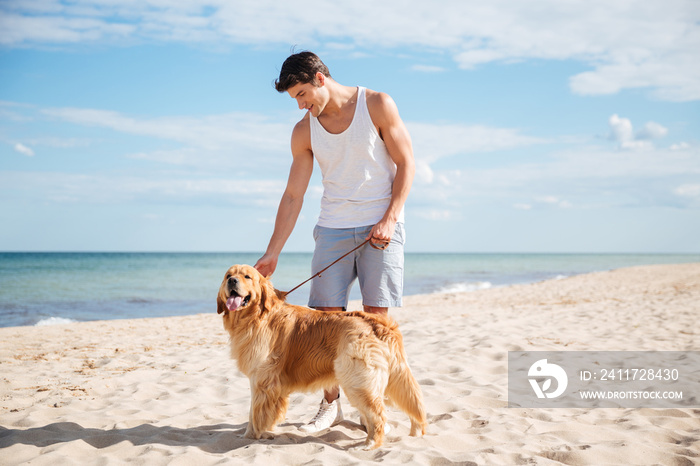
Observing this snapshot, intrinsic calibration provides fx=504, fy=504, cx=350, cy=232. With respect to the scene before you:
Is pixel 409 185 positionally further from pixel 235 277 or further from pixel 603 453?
pixel 603 453

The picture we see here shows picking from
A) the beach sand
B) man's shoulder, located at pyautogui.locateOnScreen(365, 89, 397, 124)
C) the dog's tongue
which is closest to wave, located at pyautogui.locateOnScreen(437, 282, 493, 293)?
the beach sand

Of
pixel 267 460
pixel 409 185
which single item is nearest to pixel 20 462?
pixel 267 460

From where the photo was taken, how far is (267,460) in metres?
3.19

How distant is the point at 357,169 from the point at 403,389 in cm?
156

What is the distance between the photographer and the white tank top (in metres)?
3.57

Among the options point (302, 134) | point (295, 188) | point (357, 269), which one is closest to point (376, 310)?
point (357, 269)

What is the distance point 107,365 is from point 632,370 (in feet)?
20.5

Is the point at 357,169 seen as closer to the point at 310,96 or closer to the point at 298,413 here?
the point at 310,96

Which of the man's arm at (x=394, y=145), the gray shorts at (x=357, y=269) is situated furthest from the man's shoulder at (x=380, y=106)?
the gray shorts at (x=357, y=269)

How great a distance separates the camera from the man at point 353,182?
11.6 ft

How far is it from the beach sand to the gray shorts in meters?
1.01

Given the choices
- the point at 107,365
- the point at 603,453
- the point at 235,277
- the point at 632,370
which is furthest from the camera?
the point at 107,365

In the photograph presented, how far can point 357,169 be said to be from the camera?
3.62m

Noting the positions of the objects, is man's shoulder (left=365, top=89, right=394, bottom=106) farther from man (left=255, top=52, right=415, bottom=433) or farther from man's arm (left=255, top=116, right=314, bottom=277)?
man's arm (left=255, top=116, right=314, bottom=277)
